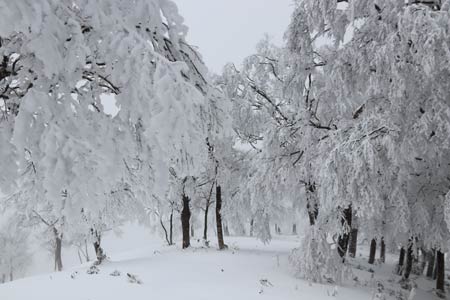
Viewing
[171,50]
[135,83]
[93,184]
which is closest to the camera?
[93,184]

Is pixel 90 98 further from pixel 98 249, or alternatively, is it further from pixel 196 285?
pixel 98 249

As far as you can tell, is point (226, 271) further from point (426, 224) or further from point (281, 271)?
point (426, 224)

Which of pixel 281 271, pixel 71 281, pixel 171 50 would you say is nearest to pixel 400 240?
pixel 281 271

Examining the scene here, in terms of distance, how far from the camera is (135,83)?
11.2 ft

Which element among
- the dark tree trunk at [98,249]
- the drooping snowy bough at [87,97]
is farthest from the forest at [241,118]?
the dark tree trunk at [98,249]

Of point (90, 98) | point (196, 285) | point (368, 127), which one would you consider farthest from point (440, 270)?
Result: point (90, 98)

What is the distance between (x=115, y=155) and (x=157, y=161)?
45 cm

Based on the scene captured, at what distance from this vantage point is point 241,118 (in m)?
16.0

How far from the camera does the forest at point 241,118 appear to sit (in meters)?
3.14

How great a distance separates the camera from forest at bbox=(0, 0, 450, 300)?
314 cm

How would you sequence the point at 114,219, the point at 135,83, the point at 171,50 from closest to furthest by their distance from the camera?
the point at 135,83 < the point at 171,50 < the point at 114,219

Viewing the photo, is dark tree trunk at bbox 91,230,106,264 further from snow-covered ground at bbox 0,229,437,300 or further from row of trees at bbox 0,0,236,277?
row of trees at bbox 0,0,236,277

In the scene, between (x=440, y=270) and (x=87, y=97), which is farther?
(x=440, y=270)

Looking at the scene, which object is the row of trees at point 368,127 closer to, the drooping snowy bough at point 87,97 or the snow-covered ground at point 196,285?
the snow-covered ground at point 196,285
